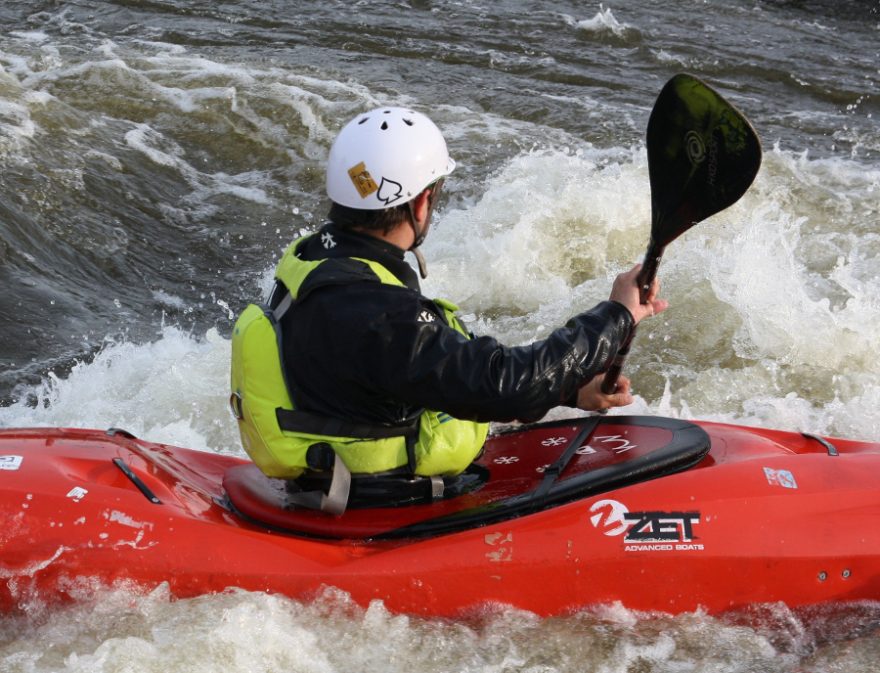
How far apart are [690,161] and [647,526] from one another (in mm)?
1079

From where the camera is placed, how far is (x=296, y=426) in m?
3.13

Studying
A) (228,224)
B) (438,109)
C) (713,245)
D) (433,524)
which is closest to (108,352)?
(228,224)

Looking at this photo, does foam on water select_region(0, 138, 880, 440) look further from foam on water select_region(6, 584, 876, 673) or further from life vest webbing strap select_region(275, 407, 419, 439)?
life vest webbing strap select_region(275, 407, 419, 439)

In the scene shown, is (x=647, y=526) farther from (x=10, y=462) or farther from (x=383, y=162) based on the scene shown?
(x=10, y=462)

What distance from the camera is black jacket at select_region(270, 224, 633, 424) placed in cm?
288

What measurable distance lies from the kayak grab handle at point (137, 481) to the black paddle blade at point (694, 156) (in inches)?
64.6

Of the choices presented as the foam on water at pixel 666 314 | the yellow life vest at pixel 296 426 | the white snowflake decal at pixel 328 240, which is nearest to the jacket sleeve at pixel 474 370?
the yellow life vest at pixel 296 426

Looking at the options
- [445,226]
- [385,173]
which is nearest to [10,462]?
[385,173]

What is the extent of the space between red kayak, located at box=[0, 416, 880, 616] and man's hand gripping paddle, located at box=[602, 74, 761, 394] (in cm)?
42

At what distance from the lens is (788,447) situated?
12.4 ft

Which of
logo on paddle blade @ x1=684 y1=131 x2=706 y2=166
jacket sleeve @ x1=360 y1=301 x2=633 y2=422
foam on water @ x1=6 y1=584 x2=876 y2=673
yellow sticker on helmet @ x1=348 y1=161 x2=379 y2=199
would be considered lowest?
foam on water @ x1=6 y1=584 x2=876 y2=673

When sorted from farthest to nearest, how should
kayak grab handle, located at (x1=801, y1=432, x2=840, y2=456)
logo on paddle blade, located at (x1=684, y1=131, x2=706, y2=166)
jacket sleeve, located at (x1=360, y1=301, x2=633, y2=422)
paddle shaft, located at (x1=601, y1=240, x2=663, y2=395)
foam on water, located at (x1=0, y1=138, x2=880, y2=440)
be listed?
foam on water, located at (x1=0, y1=138, x2=880, y2=440) < kayak grab handle, located at (x1=801, y1=432, x2=840, y2=456) < logo on paddle blade, located at (x1=684, y1=131, x2=706, y2=166) < paddle shaft, located at (x1=601, y1=240, x2=663, y2=395) < jacket sleeve, located at (x1=360, y1=301, x2=633, y2=422)

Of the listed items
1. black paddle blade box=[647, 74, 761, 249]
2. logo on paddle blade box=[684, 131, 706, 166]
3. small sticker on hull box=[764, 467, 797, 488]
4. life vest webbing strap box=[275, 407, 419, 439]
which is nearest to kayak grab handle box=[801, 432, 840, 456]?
small sticker on hull box=[764, 467, 797, 488]

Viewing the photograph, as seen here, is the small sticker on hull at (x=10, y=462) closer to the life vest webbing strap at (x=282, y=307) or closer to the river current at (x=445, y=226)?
the river current at (x=445, y=226)
